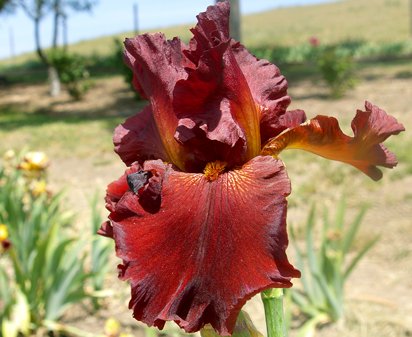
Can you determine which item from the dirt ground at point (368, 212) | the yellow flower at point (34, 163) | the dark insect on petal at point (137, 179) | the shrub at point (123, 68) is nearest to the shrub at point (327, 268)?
the dirt ground at point (368, 212)

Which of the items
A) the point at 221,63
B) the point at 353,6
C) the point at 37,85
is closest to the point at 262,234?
the point at 221,63

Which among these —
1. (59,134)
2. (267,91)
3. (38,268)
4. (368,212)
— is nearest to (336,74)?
(59,134)

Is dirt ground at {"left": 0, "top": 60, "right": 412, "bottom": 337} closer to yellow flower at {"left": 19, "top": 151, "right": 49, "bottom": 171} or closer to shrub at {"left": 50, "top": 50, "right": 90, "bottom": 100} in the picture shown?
yellow flower at {"left": 19, "top": 151, "right": 49, "bottom": 171}

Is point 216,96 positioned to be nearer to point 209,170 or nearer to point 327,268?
point 209,170

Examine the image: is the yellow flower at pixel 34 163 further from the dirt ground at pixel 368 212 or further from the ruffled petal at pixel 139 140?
the ruffled petal at pixel 139 140

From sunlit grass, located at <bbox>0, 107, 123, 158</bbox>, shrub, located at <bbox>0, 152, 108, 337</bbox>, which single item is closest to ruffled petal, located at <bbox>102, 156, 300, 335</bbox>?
shrub, located at <bbox>0, 152, 108, 337</bbox>

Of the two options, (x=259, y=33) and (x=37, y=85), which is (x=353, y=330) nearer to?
(x=37, y=85)
